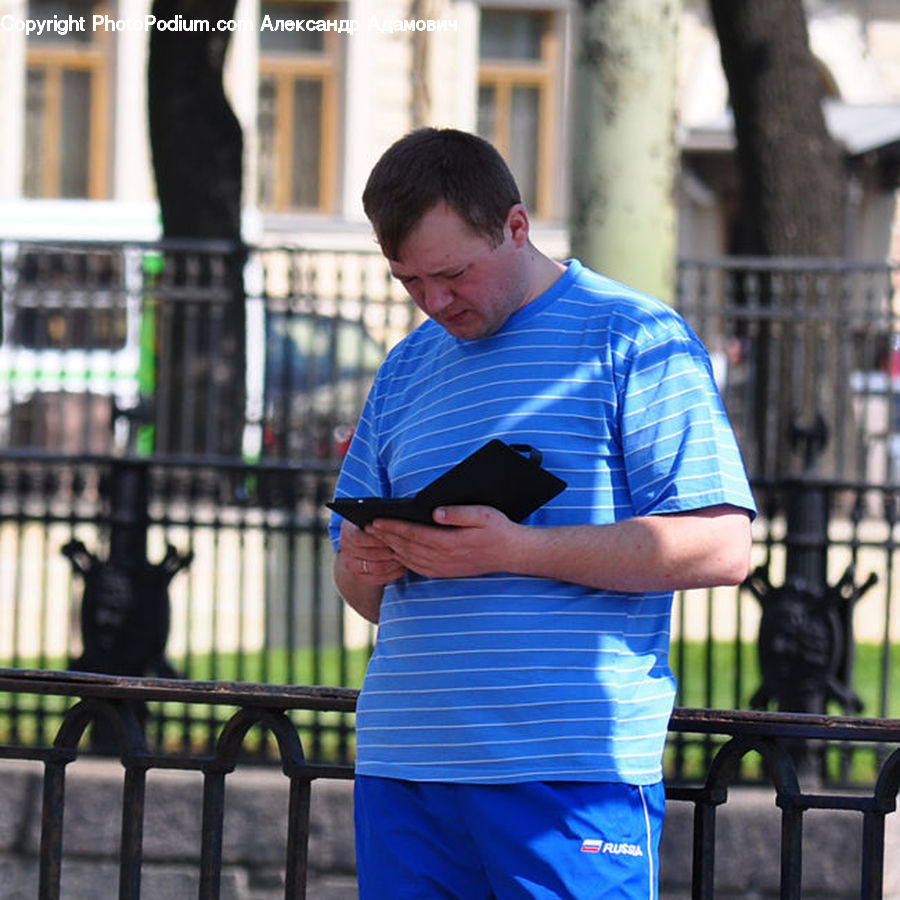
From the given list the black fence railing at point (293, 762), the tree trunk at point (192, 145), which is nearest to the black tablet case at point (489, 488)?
the black fence railing at point (293, 762)

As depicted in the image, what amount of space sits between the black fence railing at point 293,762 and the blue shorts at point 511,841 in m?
0.44

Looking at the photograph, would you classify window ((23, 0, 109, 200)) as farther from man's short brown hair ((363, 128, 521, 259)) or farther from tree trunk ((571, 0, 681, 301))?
man's short brown hair ((363, 128, 521, 259))

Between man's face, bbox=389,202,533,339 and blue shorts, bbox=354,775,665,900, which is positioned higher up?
man's face, bbox=389,202,533,339

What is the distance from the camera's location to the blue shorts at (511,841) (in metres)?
2.41

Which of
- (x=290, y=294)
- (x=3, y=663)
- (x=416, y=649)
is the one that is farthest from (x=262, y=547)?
(x=416, y=649)

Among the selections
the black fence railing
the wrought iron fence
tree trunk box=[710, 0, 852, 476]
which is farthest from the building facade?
the black fence railing

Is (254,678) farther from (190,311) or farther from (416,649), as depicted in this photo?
(416,649)

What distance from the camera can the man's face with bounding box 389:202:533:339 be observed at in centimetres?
245

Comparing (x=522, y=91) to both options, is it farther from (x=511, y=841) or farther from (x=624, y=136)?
(x=511, y=841)

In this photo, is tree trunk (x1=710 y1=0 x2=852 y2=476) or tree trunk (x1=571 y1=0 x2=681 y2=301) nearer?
tree trunk (x1=571 y1=0 x2=681 y2=301)

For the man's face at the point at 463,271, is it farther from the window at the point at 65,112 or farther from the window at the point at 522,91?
the window at the point at 522,91

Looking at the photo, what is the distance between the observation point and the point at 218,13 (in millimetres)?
9078

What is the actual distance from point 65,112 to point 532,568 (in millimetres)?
19574

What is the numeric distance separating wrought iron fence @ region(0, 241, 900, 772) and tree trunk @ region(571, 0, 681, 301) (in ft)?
3.46
